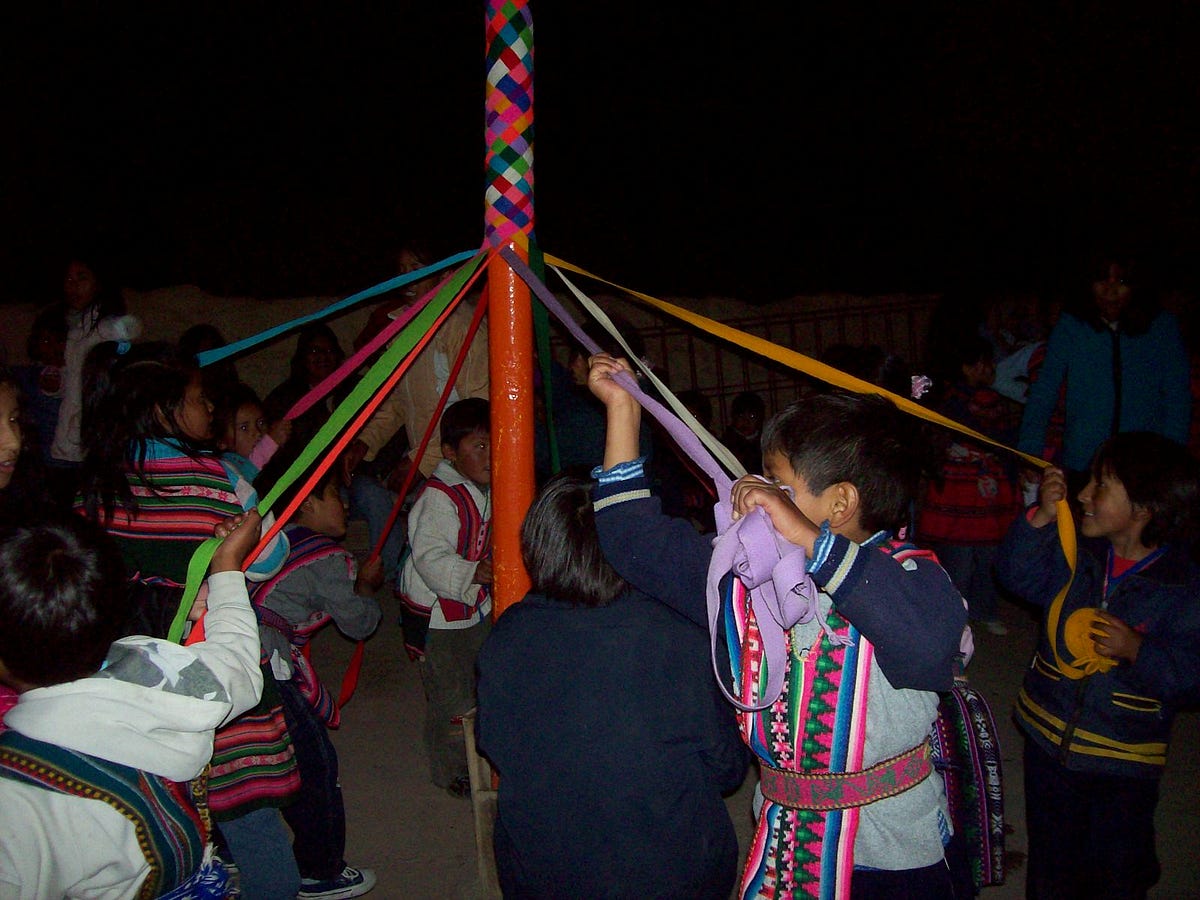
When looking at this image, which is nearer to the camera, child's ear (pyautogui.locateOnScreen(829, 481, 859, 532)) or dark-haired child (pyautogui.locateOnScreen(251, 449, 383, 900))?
child's ear (pyautogui.locateOnScreen(829, 481, 859, 532))

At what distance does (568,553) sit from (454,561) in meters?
1.48

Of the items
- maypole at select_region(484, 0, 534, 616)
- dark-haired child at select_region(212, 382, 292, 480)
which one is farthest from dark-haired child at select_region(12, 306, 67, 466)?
maypole at select_region(484, 0, 534, 616)

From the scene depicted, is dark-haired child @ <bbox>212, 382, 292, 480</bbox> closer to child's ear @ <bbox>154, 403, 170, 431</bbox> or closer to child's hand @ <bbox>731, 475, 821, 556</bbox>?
child's ear @ <bbox>154, 403, 170, 431</bbox>

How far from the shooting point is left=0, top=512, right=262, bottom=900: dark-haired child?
4.83ft

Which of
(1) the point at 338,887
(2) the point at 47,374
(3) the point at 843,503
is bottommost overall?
(1) the point at 338,887

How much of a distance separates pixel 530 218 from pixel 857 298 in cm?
693

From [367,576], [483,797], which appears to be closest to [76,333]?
[367,576]

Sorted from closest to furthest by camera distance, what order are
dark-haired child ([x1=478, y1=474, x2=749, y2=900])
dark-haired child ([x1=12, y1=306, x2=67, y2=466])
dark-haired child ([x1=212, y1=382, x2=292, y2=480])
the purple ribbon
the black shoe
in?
the purple ribbon → dark-haired child ([x1=478, y1=474, x2=749, y2=900]) → dark-haired child ([x1=212, y1=382, x2=292, y2=480]) → the black shoe → dark-haired child ([x1=12, y1=306, x2=67, y2=466])

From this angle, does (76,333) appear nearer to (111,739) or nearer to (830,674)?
(111,739)

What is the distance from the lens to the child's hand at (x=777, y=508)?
1464mm

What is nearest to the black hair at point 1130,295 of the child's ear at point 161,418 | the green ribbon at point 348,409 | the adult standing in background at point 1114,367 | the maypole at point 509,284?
the adult standing in background at point 1114,367

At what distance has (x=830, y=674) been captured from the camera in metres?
1.63

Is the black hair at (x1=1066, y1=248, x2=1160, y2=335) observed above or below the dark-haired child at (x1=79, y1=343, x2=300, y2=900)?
above

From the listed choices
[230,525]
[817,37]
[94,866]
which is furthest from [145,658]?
[817,37]
